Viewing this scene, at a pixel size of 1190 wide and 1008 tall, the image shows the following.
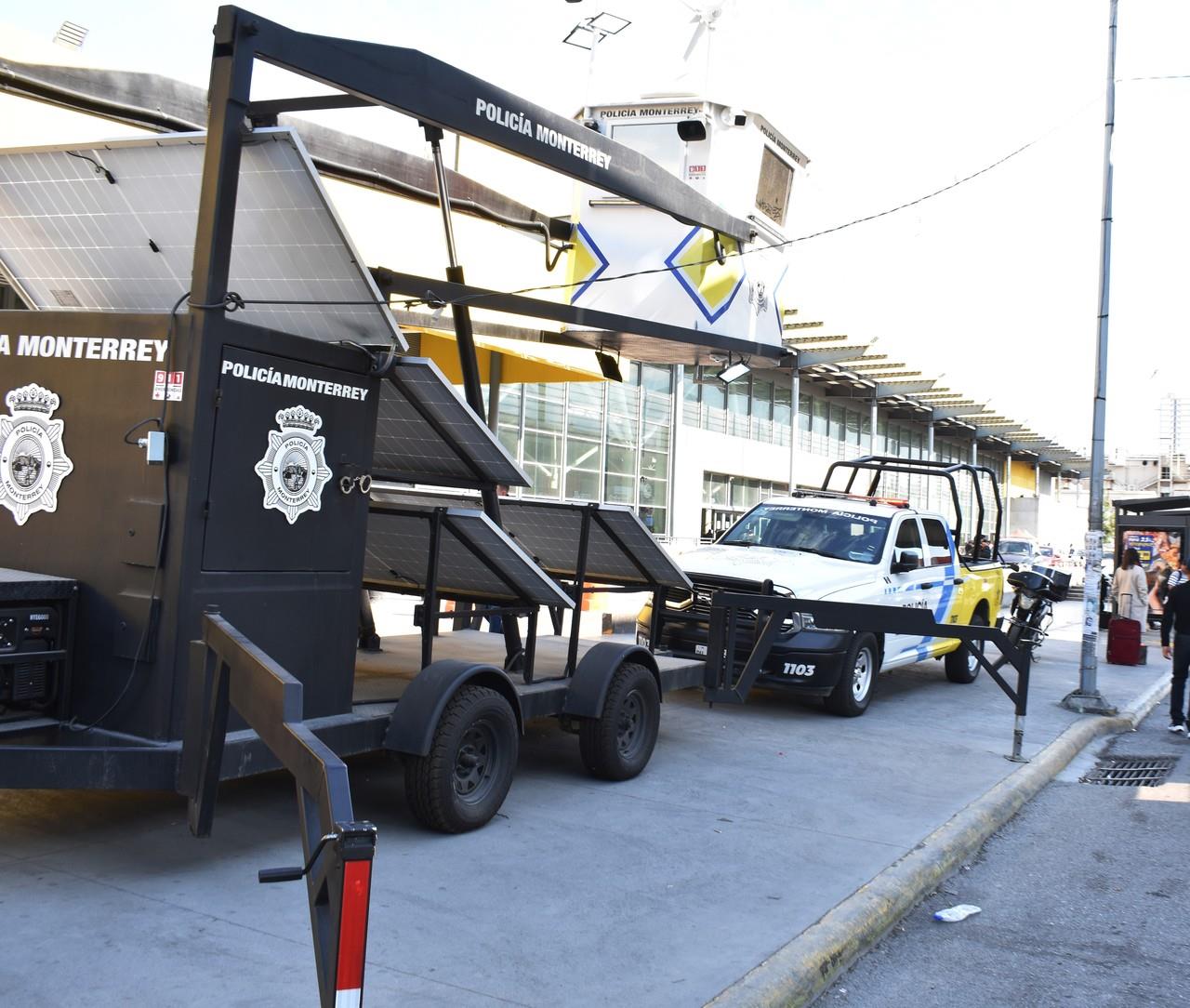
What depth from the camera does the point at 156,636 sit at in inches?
194

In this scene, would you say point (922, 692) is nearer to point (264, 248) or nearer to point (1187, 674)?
point (1187, 674)

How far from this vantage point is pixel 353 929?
2.67m

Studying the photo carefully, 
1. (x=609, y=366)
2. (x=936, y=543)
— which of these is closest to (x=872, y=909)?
(x=609, y=366)

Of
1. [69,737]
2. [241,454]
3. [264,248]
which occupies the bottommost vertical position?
[69,737]

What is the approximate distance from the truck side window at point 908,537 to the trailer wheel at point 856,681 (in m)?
1.40

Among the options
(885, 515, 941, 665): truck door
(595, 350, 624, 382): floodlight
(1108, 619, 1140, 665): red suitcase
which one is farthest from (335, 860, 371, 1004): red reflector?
(1108, 619, 1140, 665): red suitcase

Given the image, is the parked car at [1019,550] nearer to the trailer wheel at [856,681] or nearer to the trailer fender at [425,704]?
the trailer wheel at [856,681]

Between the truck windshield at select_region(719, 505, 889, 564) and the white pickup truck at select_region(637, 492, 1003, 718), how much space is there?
0.01 meters

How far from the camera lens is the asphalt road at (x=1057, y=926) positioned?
188 inches

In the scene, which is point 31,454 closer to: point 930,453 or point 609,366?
point 609,366

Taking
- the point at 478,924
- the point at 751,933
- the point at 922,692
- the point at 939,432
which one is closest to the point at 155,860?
the point at 478,924

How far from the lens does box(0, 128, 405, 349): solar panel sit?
17.2ft

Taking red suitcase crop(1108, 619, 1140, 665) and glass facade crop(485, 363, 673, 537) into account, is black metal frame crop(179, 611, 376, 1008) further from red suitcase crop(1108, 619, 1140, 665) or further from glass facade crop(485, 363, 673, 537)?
red suitcase crop(1108, 619, 1140, 665)

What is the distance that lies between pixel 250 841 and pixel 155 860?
1.72 feet
